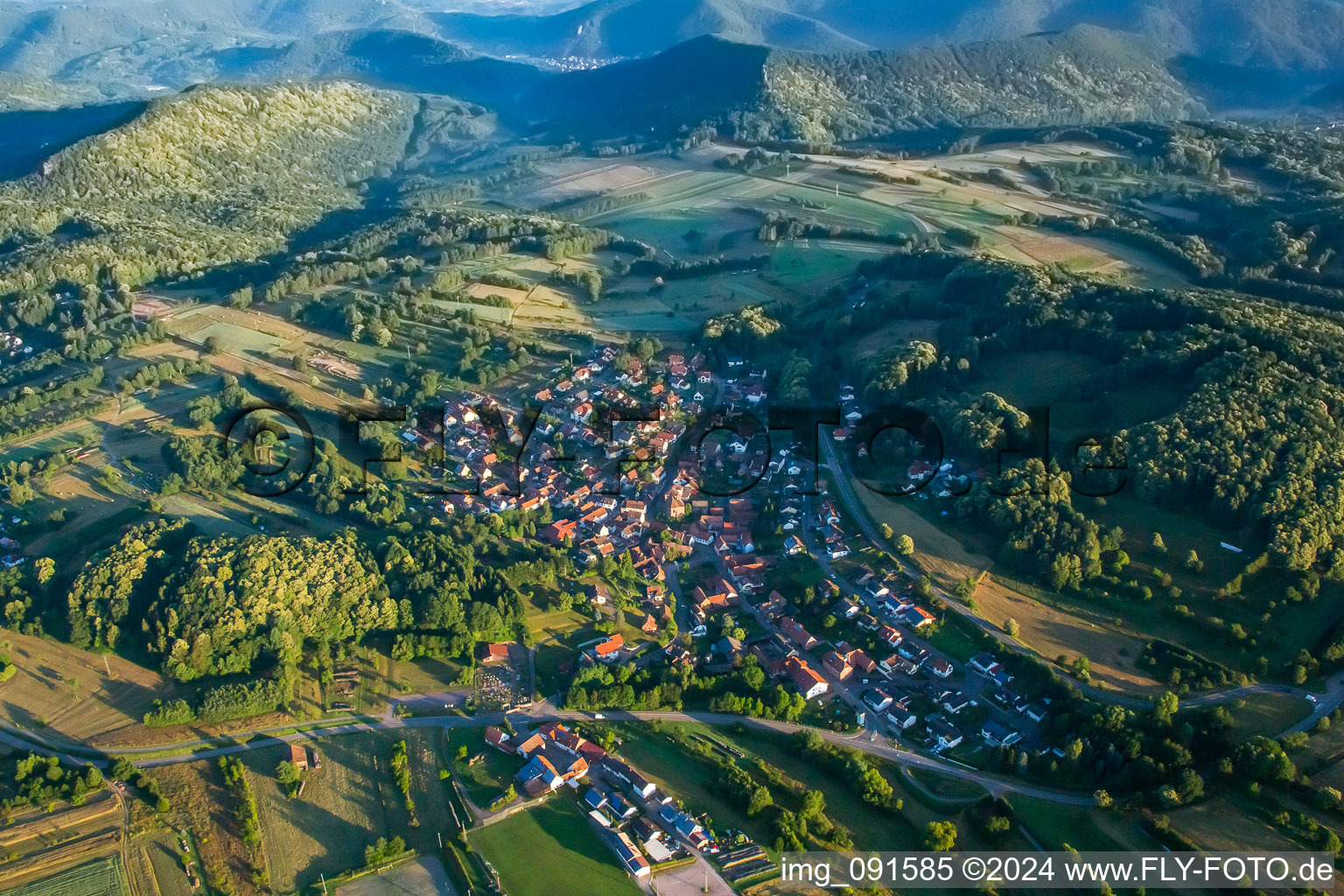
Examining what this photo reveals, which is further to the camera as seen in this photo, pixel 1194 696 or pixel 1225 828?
pixel 1194 696

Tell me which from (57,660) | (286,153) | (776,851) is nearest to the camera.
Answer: (776,851)

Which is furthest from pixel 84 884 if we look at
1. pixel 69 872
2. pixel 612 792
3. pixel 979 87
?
Answer: pixel 979 87

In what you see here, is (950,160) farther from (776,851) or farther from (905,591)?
(776,851)

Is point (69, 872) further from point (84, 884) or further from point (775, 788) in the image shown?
point (775, 788)

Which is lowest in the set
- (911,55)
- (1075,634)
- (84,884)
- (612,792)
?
(84,884)

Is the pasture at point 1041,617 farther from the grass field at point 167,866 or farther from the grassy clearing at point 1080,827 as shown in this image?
the grass field at point 167,866

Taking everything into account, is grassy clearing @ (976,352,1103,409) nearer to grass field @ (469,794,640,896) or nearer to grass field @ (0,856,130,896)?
grass field @ (469,794,640,896)

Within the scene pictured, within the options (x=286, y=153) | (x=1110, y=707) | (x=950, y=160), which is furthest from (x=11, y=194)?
(x=1110, y=707)

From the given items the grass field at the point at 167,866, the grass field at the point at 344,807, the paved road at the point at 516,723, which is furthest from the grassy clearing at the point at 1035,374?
the grass field at the point at 167,866
